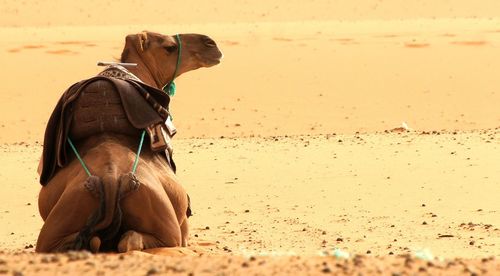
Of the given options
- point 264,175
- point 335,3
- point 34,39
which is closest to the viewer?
point 264,175

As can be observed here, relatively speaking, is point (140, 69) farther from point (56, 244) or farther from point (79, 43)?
point (79, 43)

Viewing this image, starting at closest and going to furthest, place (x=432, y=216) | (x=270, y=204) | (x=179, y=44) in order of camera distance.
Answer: (x=179, y=44) → (x=432, y=216) → (x=270, y=204)

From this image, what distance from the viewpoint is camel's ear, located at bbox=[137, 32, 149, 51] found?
9.47m

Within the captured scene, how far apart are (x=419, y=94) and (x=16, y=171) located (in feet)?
36.4

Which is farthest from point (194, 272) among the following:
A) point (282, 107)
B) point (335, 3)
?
point (335, 3)

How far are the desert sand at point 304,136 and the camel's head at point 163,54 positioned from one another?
1.31 m

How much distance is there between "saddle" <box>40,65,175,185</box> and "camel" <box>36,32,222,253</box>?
0.05 m

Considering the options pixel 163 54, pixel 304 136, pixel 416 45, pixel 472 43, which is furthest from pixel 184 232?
pixel 472 43

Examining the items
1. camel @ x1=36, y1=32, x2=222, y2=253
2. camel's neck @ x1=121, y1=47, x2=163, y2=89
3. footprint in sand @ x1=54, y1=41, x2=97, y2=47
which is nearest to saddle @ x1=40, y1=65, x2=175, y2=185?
camel @ x1=36, y1=32, x2=222, y2=253

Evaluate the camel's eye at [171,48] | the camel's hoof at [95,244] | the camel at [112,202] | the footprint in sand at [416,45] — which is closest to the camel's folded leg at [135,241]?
the camel at [112,202]

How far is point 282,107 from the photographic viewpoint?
22359 millimetres

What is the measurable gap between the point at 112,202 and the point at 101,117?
91 cm

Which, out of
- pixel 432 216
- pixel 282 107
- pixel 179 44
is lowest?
pixel 432 216

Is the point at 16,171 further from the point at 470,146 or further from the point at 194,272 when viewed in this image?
the point at 194,272
